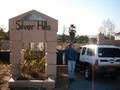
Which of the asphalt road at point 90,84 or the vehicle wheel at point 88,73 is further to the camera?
the vehicle wheel at point 88,73

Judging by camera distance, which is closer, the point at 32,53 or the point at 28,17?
the point at 28,17

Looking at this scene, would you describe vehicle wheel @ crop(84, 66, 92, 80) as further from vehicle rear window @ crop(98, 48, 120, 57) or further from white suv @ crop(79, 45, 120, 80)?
vehicle rear window @ crop(98, 48, 120, 57)

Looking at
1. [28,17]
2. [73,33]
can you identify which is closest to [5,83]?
[28,17]

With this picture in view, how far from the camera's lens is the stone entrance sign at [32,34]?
1222 cm

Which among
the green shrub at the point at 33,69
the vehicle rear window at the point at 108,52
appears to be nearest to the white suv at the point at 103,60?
the vehicle rear window at the point at 108,52

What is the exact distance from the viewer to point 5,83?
1207cm

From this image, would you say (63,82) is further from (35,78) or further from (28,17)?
(28,17)

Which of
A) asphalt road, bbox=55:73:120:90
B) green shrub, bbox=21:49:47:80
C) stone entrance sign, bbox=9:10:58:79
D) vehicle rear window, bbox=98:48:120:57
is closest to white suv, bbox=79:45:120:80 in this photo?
vehicle rear window, bbox=98:48:120:57

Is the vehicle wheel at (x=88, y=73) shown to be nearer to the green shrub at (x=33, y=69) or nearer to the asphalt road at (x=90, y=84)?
the asphalt road at (x=90, y=84)

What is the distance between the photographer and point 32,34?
12.3 m

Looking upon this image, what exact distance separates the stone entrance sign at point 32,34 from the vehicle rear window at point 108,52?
2166 millimetres

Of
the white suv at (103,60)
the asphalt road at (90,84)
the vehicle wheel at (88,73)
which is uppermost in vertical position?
the white suv at (103,60)

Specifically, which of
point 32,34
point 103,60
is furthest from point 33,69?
point 103,60

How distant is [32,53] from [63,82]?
3.35 metres
